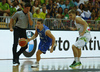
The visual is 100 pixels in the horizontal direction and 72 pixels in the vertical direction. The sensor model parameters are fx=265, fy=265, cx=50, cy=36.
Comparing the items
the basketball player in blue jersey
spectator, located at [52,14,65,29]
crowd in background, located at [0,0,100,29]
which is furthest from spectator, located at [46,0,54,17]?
the basketball player in blue jersey

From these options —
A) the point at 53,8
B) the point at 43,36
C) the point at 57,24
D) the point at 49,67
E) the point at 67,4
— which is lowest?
the point at 49,67

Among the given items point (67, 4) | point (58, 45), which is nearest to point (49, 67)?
point (58, 45)

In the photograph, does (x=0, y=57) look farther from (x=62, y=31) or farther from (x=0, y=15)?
(x=62, y=31)

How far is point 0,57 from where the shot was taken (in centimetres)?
1135

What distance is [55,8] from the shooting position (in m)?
13.9

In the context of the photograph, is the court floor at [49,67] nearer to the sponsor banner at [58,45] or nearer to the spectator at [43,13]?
the sponsor banner at [58,45]

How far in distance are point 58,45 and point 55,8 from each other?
8.73 feet

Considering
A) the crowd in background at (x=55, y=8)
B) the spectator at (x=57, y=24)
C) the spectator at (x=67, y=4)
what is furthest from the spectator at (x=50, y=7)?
the spectator at (x=57, y=24)

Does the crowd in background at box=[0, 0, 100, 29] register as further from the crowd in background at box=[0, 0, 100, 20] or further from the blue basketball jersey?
the blue basketball jersey

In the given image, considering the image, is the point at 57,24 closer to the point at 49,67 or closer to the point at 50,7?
the point at 50,7

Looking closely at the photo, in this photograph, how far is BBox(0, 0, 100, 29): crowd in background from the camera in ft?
40.8

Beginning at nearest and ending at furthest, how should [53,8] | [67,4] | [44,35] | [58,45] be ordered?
[44,35], [58,45], [53,8], [67,4]

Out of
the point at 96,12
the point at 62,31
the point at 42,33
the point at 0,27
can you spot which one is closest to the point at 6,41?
the point at 0,27

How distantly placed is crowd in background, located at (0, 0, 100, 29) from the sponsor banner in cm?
71
